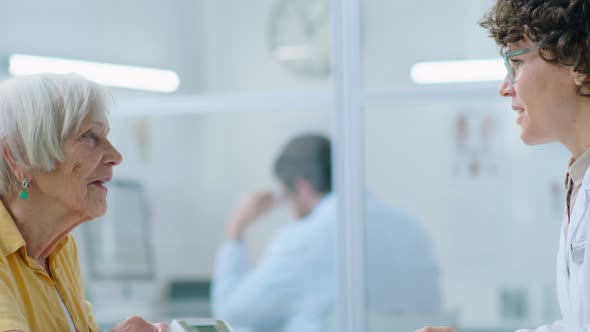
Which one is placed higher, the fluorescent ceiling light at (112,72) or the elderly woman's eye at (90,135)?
the elderly woman's eye at (90,135)

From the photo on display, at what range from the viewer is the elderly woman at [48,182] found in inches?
70.4

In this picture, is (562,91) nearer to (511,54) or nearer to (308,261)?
(511,54)

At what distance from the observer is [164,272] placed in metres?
5.03

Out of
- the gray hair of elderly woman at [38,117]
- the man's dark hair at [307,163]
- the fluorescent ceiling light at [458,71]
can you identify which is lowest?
the man's dark hair at [307,163]

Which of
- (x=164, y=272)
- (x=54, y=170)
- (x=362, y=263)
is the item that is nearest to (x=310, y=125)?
(x=362, y=263)

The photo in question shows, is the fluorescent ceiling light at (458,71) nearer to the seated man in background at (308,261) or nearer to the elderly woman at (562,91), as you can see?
the seated man in background at (308,261)

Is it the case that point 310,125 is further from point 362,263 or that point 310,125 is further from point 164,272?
point 164,272

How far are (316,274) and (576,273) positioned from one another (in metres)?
3.04

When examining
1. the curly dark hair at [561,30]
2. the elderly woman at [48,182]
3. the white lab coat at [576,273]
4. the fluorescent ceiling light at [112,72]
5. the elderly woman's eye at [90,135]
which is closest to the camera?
the white lab coat at [576,273]

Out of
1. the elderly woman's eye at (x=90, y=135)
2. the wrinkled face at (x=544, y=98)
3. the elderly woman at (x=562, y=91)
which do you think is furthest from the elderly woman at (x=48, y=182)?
the wrinkled face at (x=544, y=98)

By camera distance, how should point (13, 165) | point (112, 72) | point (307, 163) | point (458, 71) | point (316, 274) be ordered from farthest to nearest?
1. point (112, 72)
2. point (307, 163)
3. point (316, 274)
4. point (458, 71)
5. point (13, 165)

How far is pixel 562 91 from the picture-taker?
171 centimetres

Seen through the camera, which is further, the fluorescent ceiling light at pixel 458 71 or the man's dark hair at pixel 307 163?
the man's dark hair at pixel 307 163

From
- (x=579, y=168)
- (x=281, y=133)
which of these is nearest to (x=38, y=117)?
(x=579, y=168)
